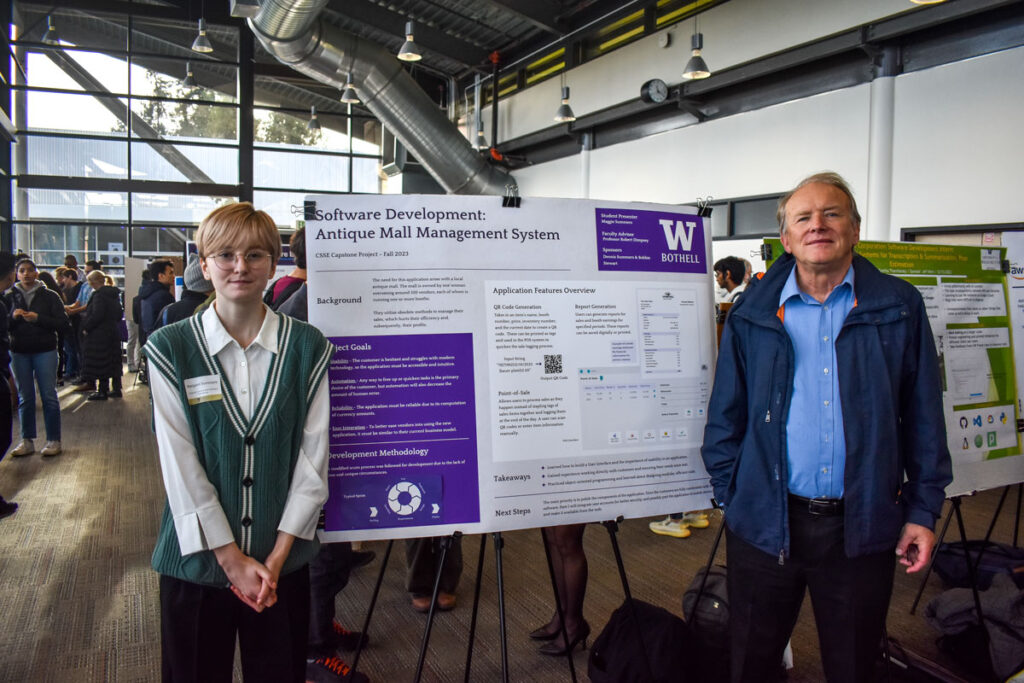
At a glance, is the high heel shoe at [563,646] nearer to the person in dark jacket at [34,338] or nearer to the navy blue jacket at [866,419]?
the navy blue jacket at [866,419]

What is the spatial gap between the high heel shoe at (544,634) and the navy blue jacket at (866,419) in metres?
1.20

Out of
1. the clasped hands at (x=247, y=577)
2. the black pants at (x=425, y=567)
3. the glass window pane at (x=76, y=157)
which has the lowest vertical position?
the black pants at (x=425, y=567)

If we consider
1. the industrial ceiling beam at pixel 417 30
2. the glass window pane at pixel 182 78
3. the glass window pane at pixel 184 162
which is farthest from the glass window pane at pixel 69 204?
the industrial ceiling beam at pixel 417 30

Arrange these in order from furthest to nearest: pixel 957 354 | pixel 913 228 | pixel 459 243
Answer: pixel 913 228
pixel 957 354
pixel 459 243

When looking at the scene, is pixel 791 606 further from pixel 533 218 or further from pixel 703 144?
pixel 703 144

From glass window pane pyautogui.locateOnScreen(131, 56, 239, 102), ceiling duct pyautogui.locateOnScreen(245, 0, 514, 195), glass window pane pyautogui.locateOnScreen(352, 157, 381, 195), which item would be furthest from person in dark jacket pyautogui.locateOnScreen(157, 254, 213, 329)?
glass window pane pyautogui.locateOnScreen(352, 157, 381, 195)

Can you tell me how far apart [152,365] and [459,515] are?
0.83m

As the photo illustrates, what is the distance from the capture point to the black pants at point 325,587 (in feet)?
7.68

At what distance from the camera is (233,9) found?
609 centimetres

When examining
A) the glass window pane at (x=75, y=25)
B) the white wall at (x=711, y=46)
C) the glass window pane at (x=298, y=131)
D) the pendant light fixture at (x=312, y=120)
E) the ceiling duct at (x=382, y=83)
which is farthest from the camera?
the pendant light fixture at (x=312, y=120)

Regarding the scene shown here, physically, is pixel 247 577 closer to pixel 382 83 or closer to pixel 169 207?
pixel 382 83

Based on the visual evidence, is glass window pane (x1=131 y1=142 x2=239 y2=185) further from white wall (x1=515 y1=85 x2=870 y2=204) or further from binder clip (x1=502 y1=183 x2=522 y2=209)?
binder clip (x1=502 y1=183 x2=522 y2=209)

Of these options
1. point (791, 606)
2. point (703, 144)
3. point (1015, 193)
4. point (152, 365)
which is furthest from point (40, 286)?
point (1015, 193)

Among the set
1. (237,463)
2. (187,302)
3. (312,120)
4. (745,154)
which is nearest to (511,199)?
(237,463)
